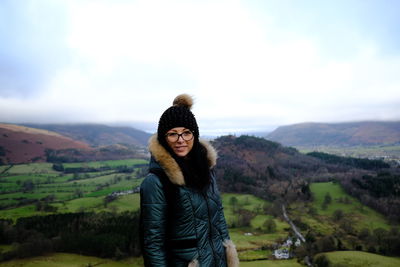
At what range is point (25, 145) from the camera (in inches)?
4926

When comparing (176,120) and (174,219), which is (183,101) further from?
(174,219)

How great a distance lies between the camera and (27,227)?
42000mm

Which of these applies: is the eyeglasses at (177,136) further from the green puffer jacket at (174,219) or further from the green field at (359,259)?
the green field at (359,259)

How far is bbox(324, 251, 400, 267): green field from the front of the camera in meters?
30.4

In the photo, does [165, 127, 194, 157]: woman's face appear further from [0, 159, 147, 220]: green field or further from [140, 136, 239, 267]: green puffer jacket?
[0, 159, 147, 220]: green field

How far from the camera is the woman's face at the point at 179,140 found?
2824 millimetres

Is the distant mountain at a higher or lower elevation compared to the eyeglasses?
lower

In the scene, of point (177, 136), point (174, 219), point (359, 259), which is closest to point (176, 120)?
point (177, 136)

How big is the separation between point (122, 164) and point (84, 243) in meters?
83.2

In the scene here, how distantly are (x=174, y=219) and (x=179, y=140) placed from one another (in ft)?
2.86

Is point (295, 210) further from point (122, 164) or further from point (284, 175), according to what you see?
point (122, 164)

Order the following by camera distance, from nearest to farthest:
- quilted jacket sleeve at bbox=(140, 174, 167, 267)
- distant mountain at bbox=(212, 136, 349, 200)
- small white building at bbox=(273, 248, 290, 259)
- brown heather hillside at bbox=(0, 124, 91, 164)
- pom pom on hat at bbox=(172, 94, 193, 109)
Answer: quilted jacket sleeve at bbox=(140, 174, 167, 267) < pom pom on hat at bbox=(172, 94, 193, 109) < small white building at bbox=(273, 248, 290, 259) < distant mountain at bbox=(212, 136, 349, 200) < brown heather hillside at bbox=(0, 124, 91, 164)

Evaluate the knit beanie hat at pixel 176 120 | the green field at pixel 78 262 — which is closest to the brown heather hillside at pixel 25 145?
the green field at pixel 78 262

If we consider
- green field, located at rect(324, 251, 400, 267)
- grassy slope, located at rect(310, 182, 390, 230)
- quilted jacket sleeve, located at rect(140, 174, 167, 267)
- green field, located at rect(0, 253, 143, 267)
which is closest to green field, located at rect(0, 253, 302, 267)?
green field, located at rect(0, 253, 143, 267)
